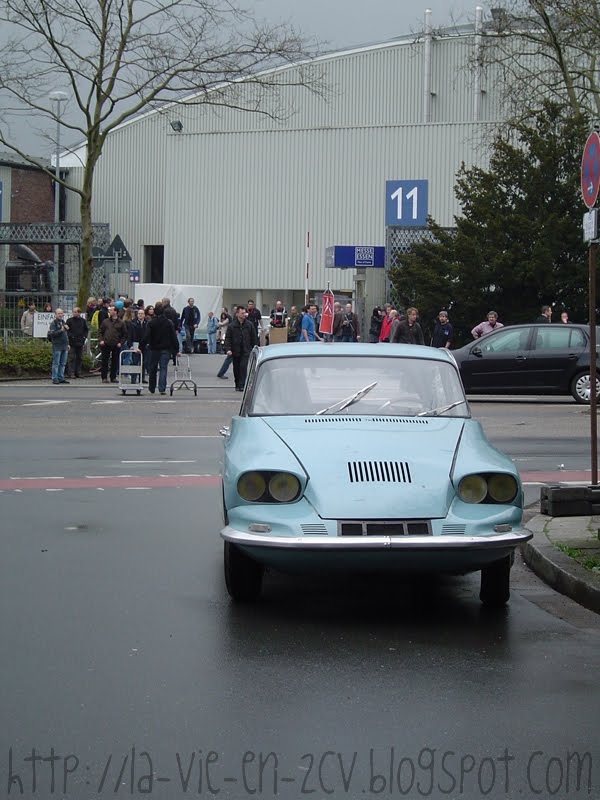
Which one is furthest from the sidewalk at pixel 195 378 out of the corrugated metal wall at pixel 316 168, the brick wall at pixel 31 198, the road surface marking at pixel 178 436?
the brick wall at pixel 31 198

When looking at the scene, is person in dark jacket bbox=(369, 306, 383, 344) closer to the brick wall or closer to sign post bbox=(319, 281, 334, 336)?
sign post bbox=(319, 281, 334, 336)

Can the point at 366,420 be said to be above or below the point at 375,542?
above

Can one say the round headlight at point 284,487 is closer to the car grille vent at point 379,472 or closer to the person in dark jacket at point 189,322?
the car grille vent at point 379,472

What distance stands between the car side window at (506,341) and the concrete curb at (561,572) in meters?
15.0

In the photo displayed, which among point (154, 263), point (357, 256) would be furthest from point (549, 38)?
point (154, 263)

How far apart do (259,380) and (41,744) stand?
13.4ft

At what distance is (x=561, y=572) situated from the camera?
8.21 m

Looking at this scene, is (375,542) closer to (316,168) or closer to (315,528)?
(315,528)

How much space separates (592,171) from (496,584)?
4.74 m

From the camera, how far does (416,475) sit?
23.8 ft

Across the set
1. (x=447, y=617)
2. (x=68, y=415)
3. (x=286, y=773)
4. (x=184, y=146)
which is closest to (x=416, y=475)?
(x=447, y=617)

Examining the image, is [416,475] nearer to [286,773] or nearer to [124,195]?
[286,773]

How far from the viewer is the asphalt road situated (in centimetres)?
471

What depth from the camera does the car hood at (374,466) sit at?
705cm
